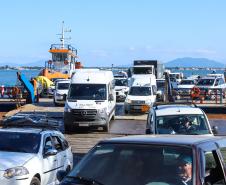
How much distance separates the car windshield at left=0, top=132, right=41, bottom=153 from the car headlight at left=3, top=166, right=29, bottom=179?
1150mm

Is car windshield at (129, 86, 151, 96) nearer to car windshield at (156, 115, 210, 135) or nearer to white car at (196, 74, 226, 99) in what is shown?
white car at (196, 74, 226, 99)

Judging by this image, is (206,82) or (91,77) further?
(206,82)

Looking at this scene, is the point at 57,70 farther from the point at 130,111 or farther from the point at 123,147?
the point at 123,147

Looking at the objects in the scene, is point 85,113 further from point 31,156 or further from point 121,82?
point 121,82

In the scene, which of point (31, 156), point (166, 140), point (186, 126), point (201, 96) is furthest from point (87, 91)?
point (166, 140)

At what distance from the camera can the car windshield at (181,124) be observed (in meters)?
14.6

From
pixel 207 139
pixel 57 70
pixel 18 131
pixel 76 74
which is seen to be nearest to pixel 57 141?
pixel 18 131

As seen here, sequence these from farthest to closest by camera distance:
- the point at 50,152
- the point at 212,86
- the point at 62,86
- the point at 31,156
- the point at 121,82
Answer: the point at 212,86 < the point at 121,82 < the point at 62,86 < the point at 50,152 < the point at 31,156

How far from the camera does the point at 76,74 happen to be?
27.3 m

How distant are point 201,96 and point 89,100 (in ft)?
55.9

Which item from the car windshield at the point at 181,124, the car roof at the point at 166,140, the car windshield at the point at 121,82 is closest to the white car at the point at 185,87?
the car windshield at the point at 121,82

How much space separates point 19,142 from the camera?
1194 centimetres

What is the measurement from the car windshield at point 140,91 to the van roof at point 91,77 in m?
8.37

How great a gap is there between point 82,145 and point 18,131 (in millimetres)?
9511
